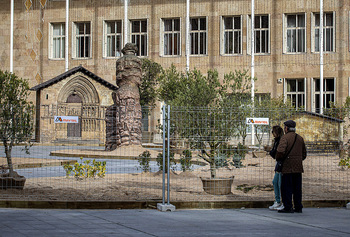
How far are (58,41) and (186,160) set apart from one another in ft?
124

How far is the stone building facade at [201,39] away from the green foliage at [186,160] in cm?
2813

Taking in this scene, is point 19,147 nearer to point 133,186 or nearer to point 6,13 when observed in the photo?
point 133,186

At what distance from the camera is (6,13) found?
169 ft

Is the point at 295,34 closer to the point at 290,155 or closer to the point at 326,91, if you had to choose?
the point at 326,91

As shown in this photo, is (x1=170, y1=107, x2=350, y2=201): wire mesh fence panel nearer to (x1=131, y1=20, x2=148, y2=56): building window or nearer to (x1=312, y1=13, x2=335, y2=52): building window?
(x1=312, y1=13, x2=335, y2=52): building window

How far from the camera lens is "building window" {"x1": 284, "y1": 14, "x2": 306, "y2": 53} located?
46000 millimetres

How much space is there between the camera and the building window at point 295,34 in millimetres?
46000

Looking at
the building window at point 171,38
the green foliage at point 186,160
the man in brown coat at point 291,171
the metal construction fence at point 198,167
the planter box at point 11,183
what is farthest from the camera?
the building window at point 171,38

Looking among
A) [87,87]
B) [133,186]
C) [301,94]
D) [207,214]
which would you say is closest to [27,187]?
[133,186]

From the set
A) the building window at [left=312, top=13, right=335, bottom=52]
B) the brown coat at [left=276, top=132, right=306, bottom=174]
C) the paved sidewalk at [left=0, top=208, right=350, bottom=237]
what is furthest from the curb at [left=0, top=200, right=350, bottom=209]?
the building window at [left=312, top=13, right=335, bottom=52]

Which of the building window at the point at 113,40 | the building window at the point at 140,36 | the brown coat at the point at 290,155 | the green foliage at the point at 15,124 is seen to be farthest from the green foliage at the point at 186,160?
the building window at the point at 113,40

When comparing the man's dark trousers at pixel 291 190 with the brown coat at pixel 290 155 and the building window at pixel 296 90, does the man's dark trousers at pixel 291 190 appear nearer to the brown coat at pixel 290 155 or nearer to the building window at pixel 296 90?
the brown coat at pixel 290 155

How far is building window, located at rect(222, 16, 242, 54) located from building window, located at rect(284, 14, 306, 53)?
12.1 feet

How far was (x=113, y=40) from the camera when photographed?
5003 cm
